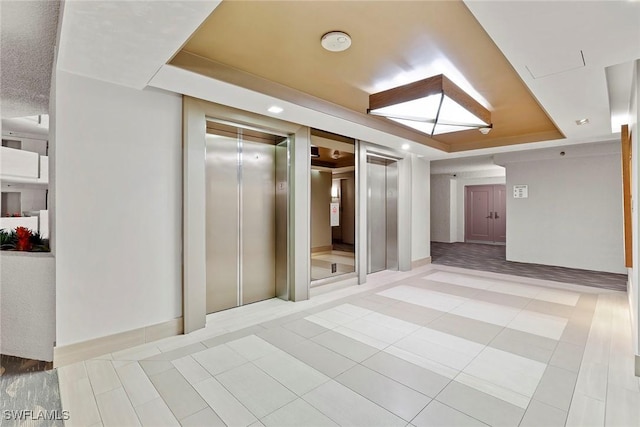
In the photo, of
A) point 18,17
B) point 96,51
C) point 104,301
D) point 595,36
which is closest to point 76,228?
point 104,301

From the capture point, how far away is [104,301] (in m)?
3.23

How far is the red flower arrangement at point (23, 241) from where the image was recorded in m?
3.41

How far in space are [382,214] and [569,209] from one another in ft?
15.8

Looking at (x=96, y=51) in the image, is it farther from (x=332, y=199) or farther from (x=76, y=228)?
(x=332, y=199)

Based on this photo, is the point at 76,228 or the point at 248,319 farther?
the point at 248,319

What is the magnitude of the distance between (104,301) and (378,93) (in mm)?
4039

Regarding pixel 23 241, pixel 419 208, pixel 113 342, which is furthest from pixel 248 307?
pixel 419 208

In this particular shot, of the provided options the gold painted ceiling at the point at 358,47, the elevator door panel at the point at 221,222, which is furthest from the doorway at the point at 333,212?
the gold painted ceiling at the point at 358,47

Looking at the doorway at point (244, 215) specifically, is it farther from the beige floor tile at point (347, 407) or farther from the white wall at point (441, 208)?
the white wall at point (441, 208)

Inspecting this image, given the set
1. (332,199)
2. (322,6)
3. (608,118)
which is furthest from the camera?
(332,199)

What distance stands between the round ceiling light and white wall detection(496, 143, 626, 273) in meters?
7.44

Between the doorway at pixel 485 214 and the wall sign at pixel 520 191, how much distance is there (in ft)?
15.9

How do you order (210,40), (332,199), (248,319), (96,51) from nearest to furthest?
1. (96,51)
2. (210,40)
3. (248,319)
4. (332,199)

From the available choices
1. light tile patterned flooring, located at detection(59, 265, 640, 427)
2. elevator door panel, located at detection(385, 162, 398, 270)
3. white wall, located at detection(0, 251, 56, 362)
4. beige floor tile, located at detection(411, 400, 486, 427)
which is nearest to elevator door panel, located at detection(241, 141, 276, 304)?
light tile patterned flooring, located at detection(59, 265, 640, 427)
